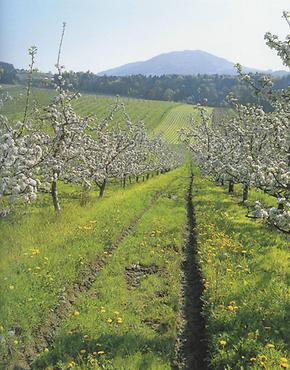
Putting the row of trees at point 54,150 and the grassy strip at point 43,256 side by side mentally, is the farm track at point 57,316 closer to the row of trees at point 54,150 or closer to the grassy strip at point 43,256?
the grassy strip at point 43,256

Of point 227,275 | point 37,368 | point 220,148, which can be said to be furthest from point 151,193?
point 37,368

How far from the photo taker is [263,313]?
1102 cm

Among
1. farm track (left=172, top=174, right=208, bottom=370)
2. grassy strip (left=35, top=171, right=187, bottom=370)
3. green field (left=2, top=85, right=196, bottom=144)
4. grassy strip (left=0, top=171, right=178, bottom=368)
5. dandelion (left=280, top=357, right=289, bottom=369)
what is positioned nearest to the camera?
dandelion (left=280, top=357, right=289, bottom=369)

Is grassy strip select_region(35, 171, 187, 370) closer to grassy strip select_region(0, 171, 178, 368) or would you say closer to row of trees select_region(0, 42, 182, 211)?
grassy strip select_region(0, 171, 178, 368)

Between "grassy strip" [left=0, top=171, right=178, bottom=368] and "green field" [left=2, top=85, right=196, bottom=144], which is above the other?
"green field" [left=2, top=85, right=196, bottom=144]

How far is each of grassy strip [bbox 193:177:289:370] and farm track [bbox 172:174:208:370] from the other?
1.13 feet

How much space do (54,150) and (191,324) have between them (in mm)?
12864

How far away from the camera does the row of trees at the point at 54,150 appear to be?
1080 centimetres

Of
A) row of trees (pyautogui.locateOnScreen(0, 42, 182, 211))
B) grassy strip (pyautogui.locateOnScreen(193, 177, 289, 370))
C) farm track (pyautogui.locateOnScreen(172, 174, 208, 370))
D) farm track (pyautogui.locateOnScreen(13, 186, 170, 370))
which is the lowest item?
farm track (pyautogui.locateOnScreen(172, 174, 208, 370))

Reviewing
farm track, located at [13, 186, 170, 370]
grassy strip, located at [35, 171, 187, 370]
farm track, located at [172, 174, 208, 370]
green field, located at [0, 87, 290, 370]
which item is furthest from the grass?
farm track, located at [13, 186, 170, 370]

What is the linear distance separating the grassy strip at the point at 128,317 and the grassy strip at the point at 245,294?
45.4 inches

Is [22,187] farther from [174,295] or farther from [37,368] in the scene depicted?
[174,295]

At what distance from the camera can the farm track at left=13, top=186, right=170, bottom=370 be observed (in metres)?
9.23

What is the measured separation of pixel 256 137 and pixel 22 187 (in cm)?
1980
